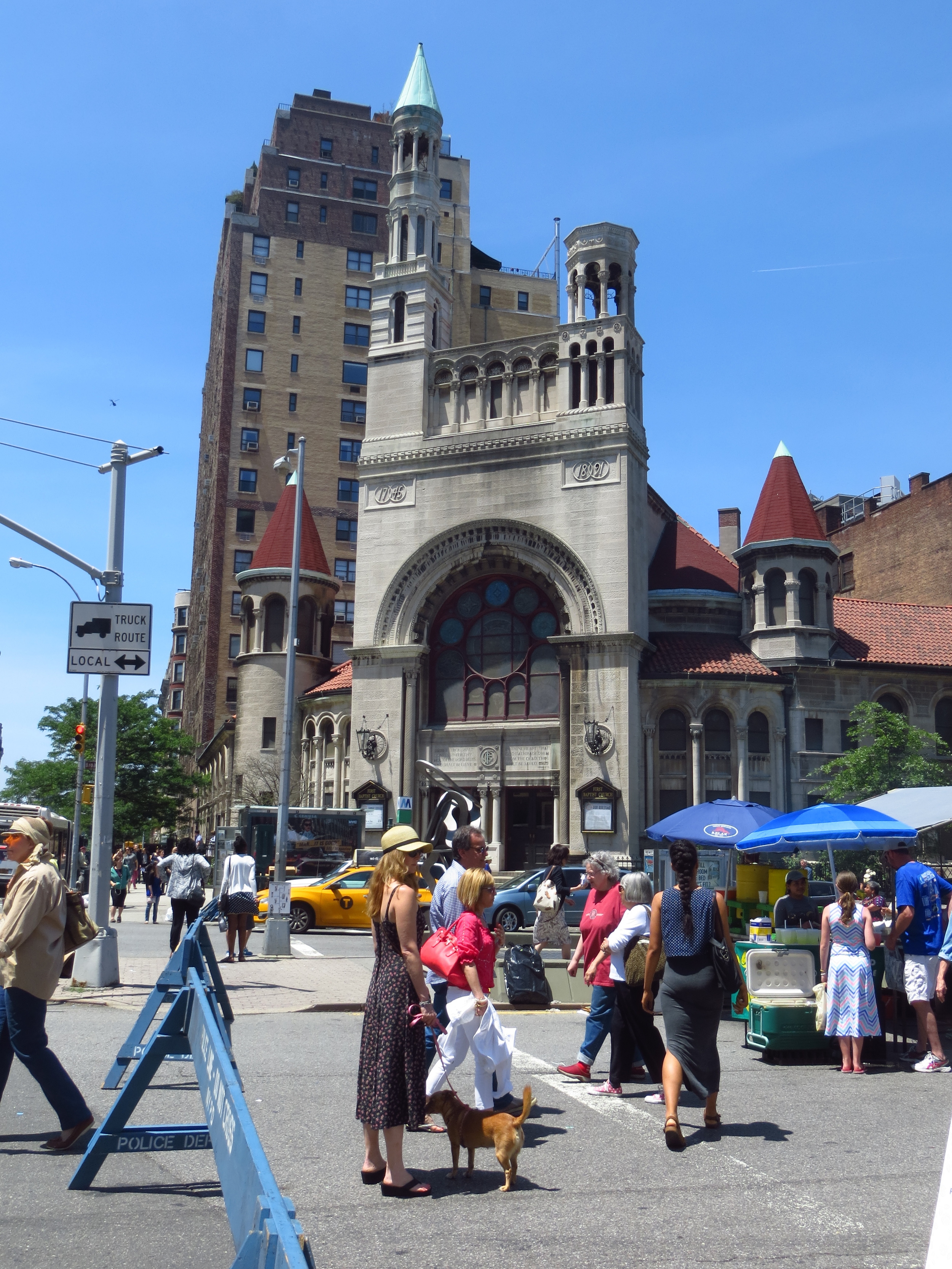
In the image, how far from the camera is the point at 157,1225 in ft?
18.5

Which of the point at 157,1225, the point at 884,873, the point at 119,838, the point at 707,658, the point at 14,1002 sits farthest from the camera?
the point at 119,838

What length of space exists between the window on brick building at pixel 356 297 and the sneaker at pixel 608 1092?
7027 cm

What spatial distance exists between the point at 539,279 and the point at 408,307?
41358 mm

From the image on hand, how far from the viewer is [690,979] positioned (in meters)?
7.77

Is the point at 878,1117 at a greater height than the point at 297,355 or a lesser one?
lesser

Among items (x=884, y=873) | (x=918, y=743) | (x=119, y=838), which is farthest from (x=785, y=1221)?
(x=119, y=838)

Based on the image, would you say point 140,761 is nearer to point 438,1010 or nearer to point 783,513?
point 783,513

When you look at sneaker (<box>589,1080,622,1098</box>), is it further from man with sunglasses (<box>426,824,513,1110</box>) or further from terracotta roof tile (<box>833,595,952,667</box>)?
terracotta roof tile (<box>833,595,952,667</box>)

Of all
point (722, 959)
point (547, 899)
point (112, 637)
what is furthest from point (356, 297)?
point (722, 959)

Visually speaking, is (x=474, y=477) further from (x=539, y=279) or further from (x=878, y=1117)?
(x=539, y=279)

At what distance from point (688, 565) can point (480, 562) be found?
8.03 m

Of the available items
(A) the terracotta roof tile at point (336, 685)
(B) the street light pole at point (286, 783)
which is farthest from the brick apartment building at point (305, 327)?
(B) the street light pole at point (286, 783)

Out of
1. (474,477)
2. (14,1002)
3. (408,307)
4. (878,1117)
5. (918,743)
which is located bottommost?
(878,1117)

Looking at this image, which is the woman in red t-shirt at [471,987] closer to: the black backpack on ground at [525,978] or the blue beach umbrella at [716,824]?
the black backpack on ground at [525,978]
